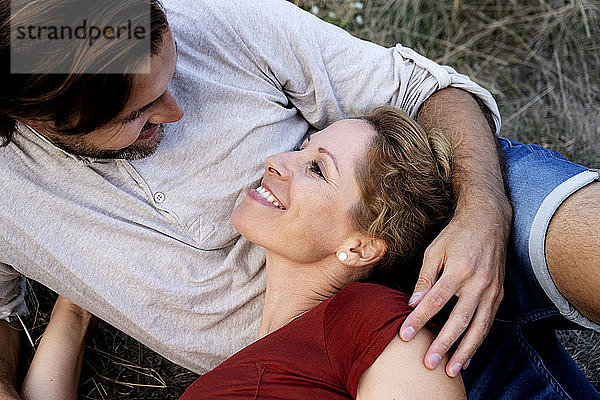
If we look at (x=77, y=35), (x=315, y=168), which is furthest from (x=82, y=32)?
(x=315, y=168)

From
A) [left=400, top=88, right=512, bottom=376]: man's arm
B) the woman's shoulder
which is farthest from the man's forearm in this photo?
the woman's shoulder

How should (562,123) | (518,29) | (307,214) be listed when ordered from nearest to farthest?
(307,214)
(562,123)
(518,29)

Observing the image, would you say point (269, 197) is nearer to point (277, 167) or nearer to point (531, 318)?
point (277, 167)

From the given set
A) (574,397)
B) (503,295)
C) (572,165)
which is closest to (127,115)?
(503,295)

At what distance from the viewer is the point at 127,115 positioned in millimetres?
1937

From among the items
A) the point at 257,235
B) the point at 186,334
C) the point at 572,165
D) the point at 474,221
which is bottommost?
the point at 186,334

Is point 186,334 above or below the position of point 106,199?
below

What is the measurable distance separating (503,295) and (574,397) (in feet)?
1.39

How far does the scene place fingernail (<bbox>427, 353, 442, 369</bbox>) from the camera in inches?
68.9

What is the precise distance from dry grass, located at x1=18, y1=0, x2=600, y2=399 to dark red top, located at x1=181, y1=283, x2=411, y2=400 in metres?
2.09

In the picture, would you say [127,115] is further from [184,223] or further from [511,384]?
[511,384]

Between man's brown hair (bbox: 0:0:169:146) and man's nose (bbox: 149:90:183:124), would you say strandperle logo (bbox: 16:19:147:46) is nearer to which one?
man's brown hair (bbox: 0:0:169:146)

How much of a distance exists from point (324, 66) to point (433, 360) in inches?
46.1

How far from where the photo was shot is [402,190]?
2.14 metres
